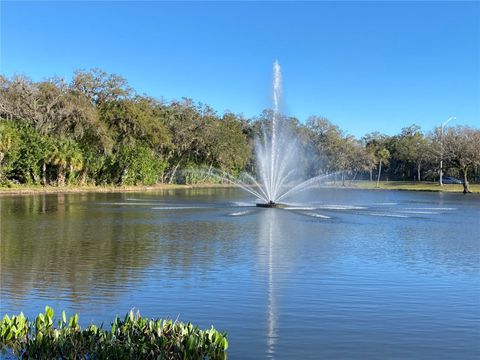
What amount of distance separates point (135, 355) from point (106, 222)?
62.7 feet

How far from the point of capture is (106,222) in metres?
24.8

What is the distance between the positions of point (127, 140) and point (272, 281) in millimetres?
52875

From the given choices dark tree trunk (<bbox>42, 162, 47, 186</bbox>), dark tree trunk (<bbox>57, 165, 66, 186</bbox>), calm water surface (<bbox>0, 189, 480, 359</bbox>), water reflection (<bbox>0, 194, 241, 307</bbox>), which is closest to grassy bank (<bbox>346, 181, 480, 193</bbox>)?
dark tree trunk (<bbox>57, 165, 66, 186</bbox>)

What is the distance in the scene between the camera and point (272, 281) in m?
12.4

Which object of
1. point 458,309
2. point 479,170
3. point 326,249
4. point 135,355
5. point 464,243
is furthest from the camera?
point 479,170

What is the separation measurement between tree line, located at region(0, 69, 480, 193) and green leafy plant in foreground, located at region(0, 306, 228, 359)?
41.9 meters

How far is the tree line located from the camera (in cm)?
5188

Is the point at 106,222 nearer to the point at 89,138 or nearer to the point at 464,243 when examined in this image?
the point at 464,243

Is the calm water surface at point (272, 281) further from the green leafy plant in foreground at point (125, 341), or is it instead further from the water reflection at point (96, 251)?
the green leafy plant in foreground at point (125, 341)

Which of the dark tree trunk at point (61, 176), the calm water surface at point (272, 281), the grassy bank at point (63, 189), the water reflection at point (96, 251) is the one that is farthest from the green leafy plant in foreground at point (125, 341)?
the dark tree trunk at point (61, 176)

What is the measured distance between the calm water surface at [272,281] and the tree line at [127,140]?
2857 centimetres

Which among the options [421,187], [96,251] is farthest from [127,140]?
[96,251]

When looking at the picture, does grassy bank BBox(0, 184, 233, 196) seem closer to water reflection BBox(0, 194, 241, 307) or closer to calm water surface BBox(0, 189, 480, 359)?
water reflection BBox(0, 194, 241, 307)

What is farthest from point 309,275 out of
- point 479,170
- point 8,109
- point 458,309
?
point 479,170
